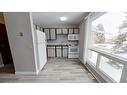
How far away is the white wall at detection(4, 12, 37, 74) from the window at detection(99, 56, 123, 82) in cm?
224

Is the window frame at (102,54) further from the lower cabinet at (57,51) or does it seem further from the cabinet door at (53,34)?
the cabinet door at (53,34)

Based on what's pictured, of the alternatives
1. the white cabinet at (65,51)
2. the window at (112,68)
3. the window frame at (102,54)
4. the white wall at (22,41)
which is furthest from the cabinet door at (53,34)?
the window at (112,68)

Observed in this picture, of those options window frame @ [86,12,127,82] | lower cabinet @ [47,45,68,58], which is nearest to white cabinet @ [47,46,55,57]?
lower cabinet @ [47,45,68,58]

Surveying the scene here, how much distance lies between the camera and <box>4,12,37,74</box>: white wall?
246 centimetres

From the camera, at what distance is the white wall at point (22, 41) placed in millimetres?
2461

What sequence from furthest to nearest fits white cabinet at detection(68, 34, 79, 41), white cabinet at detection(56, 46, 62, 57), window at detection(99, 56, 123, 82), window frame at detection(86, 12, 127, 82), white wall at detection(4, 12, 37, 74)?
1. white cabinet at detection(56, 46, 62, 57)
2. white cabinet at detection(68, 34, 79, 41)
3. white wall at detection(4, 12, 37, 74)
4. window at detection(99, 56, 123, 82)
5. window frame at detection(86, 12, 127, 82)

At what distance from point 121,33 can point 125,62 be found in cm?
72

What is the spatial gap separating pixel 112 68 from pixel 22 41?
2.78 m

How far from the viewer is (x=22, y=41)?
2.64 meters

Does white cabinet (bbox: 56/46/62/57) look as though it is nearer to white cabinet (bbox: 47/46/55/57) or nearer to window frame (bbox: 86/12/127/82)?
white cabinet (bbox: 47/46/55/57)

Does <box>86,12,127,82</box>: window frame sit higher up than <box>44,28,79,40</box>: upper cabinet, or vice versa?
<box>44,28,79,40</box>: upper cabinet

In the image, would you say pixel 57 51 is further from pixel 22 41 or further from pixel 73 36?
pixel 22 41

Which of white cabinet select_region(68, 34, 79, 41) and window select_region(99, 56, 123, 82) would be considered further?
white cabinet select_region(68, 34, 79, 41)
